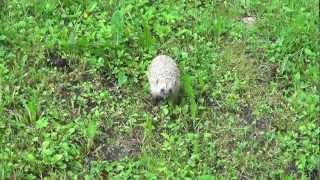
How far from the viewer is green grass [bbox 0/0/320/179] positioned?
527 centimetres

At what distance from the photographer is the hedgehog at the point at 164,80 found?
5582mm

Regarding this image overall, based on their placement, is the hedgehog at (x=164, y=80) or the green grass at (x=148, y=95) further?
the hedgehog at (x=164, y=80)

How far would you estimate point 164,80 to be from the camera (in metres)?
5.59

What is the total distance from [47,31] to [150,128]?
1.53 m

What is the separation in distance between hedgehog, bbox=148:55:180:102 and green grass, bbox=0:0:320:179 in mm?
98

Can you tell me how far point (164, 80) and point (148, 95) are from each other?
0.30 meters

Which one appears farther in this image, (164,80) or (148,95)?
(148,95)

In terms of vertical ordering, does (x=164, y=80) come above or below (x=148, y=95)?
above

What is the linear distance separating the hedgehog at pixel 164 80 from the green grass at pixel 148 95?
98mm

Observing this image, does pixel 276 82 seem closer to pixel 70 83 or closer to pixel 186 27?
pixel 186 27

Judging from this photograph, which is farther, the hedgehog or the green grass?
the hedgehog

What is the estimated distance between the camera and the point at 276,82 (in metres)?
5.96

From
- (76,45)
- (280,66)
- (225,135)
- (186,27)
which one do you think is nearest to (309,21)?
(280,66)

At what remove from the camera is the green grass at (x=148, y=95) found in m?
5.27
